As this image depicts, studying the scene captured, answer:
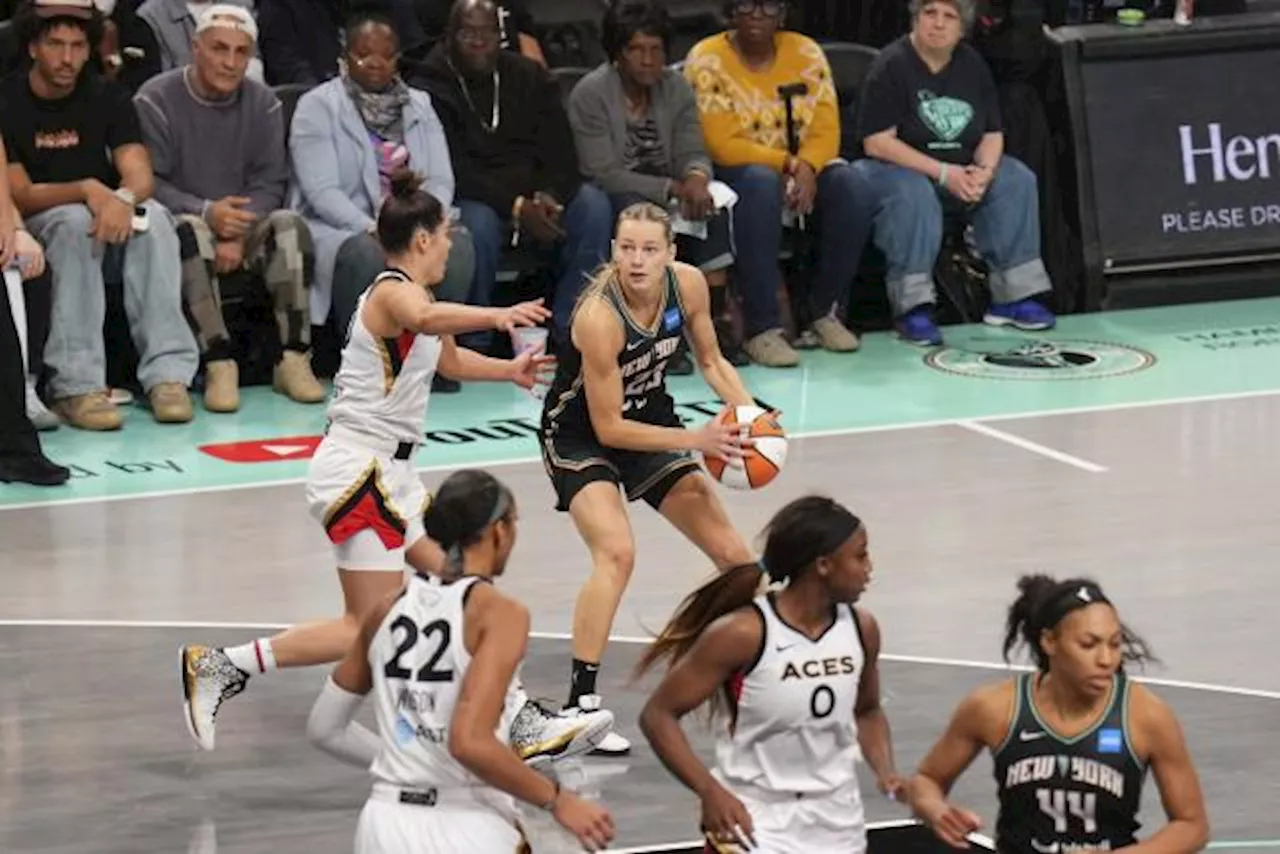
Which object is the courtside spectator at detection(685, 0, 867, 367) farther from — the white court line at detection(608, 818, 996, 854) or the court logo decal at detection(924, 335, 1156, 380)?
the white court line at detection(608, 818, 996, 854)

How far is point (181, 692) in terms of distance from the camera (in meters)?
9.10

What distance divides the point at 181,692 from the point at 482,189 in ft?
15.4

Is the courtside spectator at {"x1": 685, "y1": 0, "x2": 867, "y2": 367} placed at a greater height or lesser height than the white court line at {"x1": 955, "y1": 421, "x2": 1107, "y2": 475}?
greater

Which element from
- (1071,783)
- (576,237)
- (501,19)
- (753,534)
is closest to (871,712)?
(1071,783)

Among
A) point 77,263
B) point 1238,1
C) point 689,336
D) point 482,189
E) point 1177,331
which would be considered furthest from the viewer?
point 1238,1

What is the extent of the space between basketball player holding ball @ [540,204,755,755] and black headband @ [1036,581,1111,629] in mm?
2356

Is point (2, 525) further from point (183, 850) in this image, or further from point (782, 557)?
point (782, 557)

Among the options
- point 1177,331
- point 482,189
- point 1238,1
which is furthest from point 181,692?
point 1238,1

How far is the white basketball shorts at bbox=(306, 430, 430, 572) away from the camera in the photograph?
8391mm

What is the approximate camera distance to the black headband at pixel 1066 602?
5980mm

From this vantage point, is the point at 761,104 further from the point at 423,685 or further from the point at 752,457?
the point at 423,685

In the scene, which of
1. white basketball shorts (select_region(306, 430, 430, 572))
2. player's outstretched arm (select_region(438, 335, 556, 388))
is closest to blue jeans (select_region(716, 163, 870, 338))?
player's outstretched arm (select_region(438, 335, 556, 388))

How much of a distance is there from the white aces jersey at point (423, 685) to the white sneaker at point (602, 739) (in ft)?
→ 6.96

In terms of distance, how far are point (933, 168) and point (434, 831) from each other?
830 cm
